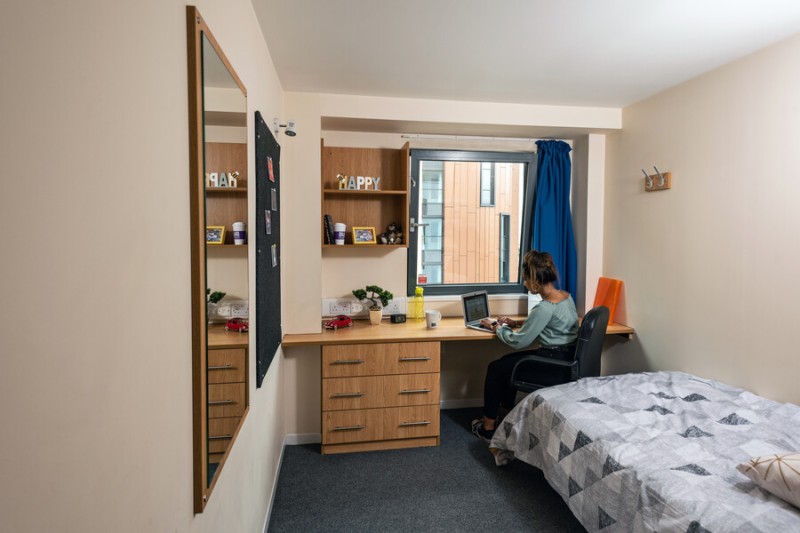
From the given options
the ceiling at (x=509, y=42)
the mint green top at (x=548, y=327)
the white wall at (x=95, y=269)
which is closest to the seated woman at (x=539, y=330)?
the mint green top at (x=548, y=327)

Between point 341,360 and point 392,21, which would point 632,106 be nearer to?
point 392,21

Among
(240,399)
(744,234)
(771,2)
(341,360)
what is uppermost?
(771,2)

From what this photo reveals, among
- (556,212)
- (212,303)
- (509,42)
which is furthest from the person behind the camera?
(556,212)

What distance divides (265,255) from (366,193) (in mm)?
1550

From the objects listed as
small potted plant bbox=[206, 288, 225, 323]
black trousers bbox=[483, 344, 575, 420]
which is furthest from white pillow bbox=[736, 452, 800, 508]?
small potted plant bbox=[206, 288, 225, 323]

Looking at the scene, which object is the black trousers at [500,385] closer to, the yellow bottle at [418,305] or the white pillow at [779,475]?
the yellow bottle at [418,305]

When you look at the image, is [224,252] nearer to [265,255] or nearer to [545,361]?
[265,255]

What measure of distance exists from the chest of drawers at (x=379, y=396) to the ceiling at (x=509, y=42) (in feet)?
5.78

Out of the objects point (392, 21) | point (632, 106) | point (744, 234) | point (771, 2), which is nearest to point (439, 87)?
point (392, 21)

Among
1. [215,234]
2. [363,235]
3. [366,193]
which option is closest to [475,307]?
[363,235]

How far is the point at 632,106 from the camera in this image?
3.73 metres

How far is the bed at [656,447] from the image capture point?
1.75m

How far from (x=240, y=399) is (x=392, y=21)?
1808 millimetres

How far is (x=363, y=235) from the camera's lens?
380 centimetres
